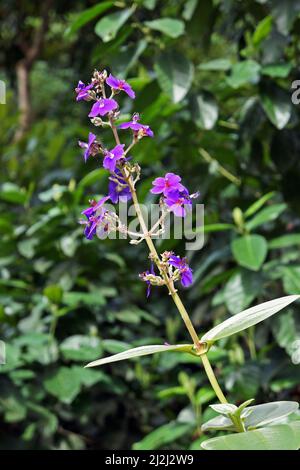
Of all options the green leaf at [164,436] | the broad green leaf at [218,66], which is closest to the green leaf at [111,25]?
the broad green leaf at [218,66]

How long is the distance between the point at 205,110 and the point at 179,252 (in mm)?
455

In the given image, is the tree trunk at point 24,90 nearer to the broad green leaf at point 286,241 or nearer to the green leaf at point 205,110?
the green leaf at point 205,110

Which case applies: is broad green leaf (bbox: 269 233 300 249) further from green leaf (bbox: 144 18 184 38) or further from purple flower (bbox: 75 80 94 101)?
purple flower (bbox: 75 80 94 101)

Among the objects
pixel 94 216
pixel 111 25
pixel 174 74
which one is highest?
pixel 111 25

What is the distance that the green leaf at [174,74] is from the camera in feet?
6.88

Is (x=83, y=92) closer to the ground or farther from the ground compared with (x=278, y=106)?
closer to the ground

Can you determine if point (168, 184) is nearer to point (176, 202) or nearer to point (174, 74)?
point (176, 202)

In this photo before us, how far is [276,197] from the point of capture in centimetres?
245

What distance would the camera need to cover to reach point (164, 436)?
74.0 inches

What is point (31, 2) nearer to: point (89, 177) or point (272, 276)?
point (89, 177)

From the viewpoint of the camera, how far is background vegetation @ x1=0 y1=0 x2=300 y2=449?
6.65ft

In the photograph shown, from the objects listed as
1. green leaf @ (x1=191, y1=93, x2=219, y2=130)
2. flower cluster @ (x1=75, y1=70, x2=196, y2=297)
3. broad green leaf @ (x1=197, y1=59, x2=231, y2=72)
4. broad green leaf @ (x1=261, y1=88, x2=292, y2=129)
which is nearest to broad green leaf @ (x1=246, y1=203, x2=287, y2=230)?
broad green leaf @ (x1=261, y1=88, x2=292, y2=129)

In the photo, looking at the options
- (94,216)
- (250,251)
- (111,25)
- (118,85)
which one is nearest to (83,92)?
(118,85)

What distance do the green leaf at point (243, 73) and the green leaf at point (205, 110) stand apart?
12 cm
